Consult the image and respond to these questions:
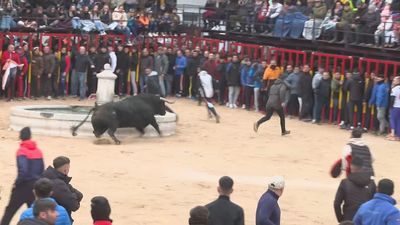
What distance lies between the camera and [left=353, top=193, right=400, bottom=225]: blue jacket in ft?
29.9

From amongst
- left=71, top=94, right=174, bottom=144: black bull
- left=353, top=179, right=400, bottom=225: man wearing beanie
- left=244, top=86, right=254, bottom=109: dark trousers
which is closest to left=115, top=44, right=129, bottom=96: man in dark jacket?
left=244, top=86, right=254, bottom=109: dark trousers

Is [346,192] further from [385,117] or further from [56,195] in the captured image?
[385,117]

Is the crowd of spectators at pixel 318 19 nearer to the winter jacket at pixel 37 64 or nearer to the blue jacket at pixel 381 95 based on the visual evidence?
the blue jacket at pixel 381 95

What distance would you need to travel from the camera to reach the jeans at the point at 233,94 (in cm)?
3039

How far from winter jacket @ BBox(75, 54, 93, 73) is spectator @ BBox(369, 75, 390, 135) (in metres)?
9.76

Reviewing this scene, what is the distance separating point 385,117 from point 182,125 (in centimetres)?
570

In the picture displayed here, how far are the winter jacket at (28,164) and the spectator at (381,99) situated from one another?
14905 mm

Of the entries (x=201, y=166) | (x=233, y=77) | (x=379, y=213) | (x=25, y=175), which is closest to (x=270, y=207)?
(x=379, y=213)

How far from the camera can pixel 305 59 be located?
29.3 m

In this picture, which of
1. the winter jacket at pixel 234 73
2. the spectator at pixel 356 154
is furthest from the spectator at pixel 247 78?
the spectator at pixel 356 154

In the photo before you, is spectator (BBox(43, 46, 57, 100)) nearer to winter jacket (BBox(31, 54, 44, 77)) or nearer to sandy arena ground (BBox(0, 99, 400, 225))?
winter jacket (BBox(31, 54, 44, 77))

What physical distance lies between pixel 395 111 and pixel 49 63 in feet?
37.7

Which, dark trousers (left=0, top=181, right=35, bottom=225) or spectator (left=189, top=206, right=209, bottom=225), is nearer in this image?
spectator (left=189, top=206, right=209, bottom=225)

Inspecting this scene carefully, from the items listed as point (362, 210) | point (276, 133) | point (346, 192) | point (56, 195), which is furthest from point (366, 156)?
point (276, 133)
